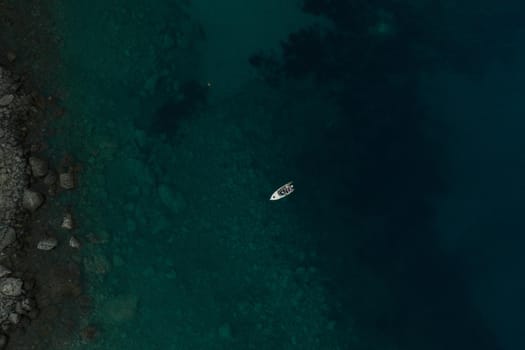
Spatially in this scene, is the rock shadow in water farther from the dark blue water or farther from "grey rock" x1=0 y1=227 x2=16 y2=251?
"grey rock" x1=0 y1=227 x2=16 y2=251

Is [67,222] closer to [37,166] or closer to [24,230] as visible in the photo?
[24,230]

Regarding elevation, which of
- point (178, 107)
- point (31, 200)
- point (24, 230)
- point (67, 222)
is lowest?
point (67, 222)

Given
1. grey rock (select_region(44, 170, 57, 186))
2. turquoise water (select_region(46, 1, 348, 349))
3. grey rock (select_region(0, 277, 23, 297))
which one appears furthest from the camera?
turquoise water (select_region(46, 1, 348, 349))

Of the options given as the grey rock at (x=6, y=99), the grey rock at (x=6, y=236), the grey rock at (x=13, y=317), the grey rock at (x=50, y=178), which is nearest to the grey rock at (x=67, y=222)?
the grey rock at (x=50, y=178)

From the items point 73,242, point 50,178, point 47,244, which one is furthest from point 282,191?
point 47,244

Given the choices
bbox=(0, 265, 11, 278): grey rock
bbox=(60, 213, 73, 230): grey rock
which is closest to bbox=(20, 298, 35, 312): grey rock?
bbox=(0, 265, 11, 278): grey rock

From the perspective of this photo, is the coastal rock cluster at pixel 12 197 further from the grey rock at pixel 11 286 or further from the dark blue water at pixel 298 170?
the dark blue water at pixel 298 170
